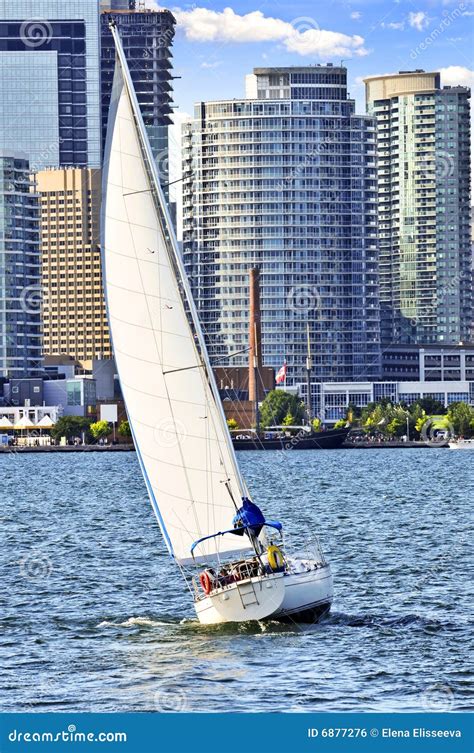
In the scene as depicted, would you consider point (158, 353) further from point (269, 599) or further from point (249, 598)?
point (269, 599)

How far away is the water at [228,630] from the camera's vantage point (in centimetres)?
3375

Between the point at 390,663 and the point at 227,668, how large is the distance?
11.7 feet

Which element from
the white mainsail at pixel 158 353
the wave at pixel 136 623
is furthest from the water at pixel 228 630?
the white mainsail at pixel 158 353

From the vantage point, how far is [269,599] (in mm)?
38812

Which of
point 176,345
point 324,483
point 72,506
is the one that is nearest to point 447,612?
point 176,345

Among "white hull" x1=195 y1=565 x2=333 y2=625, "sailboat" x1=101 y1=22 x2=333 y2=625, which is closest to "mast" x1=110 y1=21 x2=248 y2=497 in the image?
"sailboat" x1=101 y1=22 x2=333 y2=625

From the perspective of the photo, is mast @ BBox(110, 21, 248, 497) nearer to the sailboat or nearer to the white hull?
the sailboat

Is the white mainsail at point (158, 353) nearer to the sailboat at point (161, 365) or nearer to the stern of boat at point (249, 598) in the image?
the sailboat at point (161, 365)

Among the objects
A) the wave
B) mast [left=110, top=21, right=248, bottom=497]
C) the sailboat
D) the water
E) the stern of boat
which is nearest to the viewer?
the water

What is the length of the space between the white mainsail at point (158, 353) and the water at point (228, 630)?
10.9 ft

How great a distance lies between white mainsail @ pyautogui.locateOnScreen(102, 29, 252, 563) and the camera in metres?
41.2

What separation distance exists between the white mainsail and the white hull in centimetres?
188

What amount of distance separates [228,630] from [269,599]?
168 cm

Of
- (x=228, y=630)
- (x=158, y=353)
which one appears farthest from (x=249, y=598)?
(x=158, y=353)
